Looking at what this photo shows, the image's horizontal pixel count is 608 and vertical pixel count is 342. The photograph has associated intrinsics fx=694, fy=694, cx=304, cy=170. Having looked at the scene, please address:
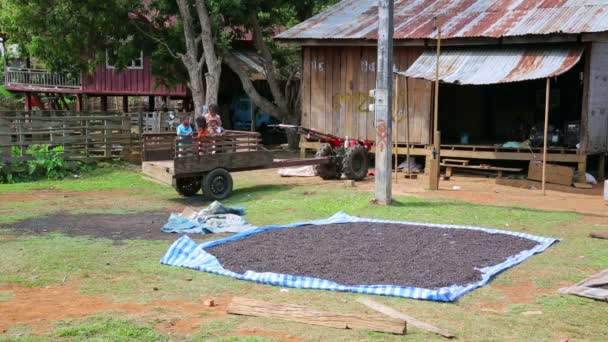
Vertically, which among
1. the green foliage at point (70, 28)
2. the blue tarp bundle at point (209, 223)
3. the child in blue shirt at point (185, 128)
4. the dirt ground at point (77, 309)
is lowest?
the dirt ground at point (77, 309)

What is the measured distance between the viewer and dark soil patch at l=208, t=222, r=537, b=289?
7727mm

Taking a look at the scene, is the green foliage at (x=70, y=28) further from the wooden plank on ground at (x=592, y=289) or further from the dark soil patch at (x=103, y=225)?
the wooden plank on ground at (x=592, y=289)

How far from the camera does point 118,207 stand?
13344 mm

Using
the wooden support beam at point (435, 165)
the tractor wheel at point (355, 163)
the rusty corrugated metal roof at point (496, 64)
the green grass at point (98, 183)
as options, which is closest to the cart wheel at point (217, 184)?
the green grass at point (98, 183)

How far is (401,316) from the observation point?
6.32m

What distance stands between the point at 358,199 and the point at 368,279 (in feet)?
19.9

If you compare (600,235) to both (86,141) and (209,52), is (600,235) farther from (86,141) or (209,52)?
(209,52)

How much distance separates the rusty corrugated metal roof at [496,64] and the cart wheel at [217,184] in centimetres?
535

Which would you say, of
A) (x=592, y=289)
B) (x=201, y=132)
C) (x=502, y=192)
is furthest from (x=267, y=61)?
(x=592, y=289)

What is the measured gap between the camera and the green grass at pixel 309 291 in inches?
237

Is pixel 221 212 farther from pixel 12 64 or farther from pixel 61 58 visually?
pixel 12 64

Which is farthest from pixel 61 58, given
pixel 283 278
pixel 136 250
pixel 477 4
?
pixel 283 278

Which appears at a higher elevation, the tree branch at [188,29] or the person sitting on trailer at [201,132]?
the tree branch at [188,29]

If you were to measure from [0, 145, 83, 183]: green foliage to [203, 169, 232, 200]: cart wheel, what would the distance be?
5.58m
